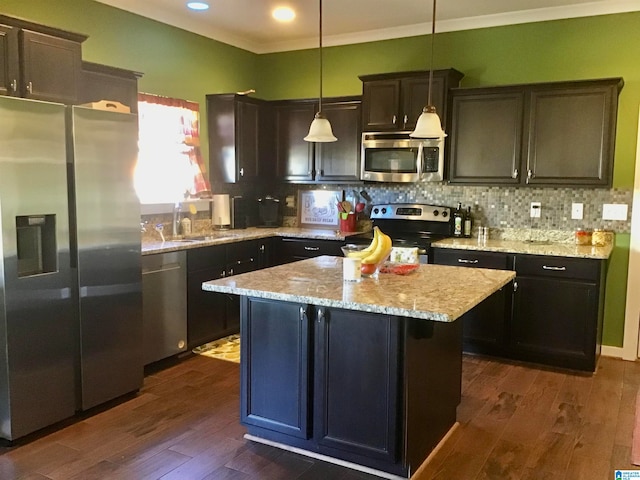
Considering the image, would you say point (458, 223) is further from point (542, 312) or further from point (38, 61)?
point (38, 61)

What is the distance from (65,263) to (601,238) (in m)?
3.76

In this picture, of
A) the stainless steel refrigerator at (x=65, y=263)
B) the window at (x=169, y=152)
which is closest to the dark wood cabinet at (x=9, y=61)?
the stainless steel refrigerator at (x=65, y=263)

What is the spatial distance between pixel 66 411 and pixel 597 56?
4.49 m

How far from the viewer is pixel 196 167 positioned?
5297 mm

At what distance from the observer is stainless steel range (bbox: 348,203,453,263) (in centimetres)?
507

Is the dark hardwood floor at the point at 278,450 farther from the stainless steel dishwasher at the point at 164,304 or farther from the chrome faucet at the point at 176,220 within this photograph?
the chrome faucet at the point at 176,220

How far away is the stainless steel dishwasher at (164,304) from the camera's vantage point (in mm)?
4070

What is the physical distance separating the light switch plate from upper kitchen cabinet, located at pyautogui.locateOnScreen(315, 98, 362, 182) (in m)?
2.05

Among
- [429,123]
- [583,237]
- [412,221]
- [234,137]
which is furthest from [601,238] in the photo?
[234,137]

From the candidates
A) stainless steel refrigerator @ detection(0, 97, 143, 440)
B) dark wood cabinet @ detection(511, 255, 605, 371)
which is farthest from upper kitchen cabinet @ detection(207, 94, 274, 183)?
dark wood cabinet @ detection(511, 255, 605, 371)

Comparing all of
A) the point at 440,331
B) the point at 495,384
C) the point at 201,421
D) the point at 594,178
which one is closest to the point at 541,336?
the point at 495,384

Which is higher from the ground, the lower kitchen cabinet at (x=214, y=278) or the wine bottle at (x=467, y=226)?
the wine bottle at (x=467, y=226)

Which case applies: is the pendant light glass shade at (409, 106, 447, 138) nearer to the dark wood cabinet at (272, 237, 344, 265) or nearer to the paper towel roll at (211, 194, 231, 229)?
the dark wood cabinet at (272, 237, 344, 265)

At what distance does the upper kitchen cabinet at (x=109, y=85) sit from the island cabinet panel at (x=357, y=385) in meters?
2.34
